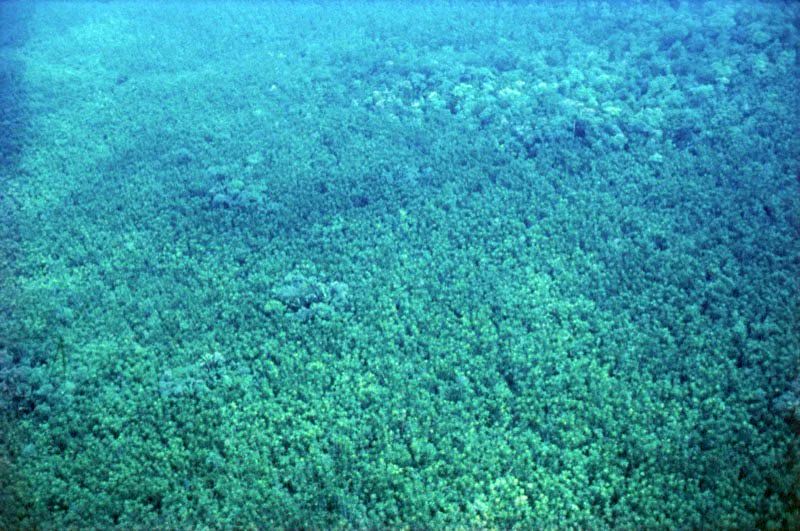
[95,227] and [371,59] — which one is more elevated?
[371,59]

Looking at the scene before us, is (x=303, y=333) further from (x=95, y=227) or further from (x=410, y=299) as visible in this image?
(x=95, y=227)

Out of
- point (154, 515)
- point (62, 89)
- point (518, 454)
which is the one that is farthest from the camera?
point (62, 89)

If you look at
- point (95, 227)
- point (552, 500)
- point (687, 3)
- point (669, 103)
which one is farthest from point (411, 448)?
point (687, 3)

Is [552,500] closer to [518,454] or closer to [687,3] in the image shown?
[518,454]

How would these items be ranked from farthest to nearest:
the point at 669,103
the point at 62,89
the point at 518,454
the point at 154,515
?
1. the point at 62,89
2. the point at 669,103
3. the point at 518,454
4. the point at 154,515

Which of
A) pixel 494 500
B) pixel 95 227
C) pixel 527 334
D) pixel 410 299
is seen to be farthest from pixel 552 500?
pixel 95 227

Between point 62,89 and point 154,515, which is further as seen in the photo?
point 62,89

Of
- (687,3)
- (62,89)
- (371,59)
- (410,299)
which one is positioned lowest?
(410,299)
